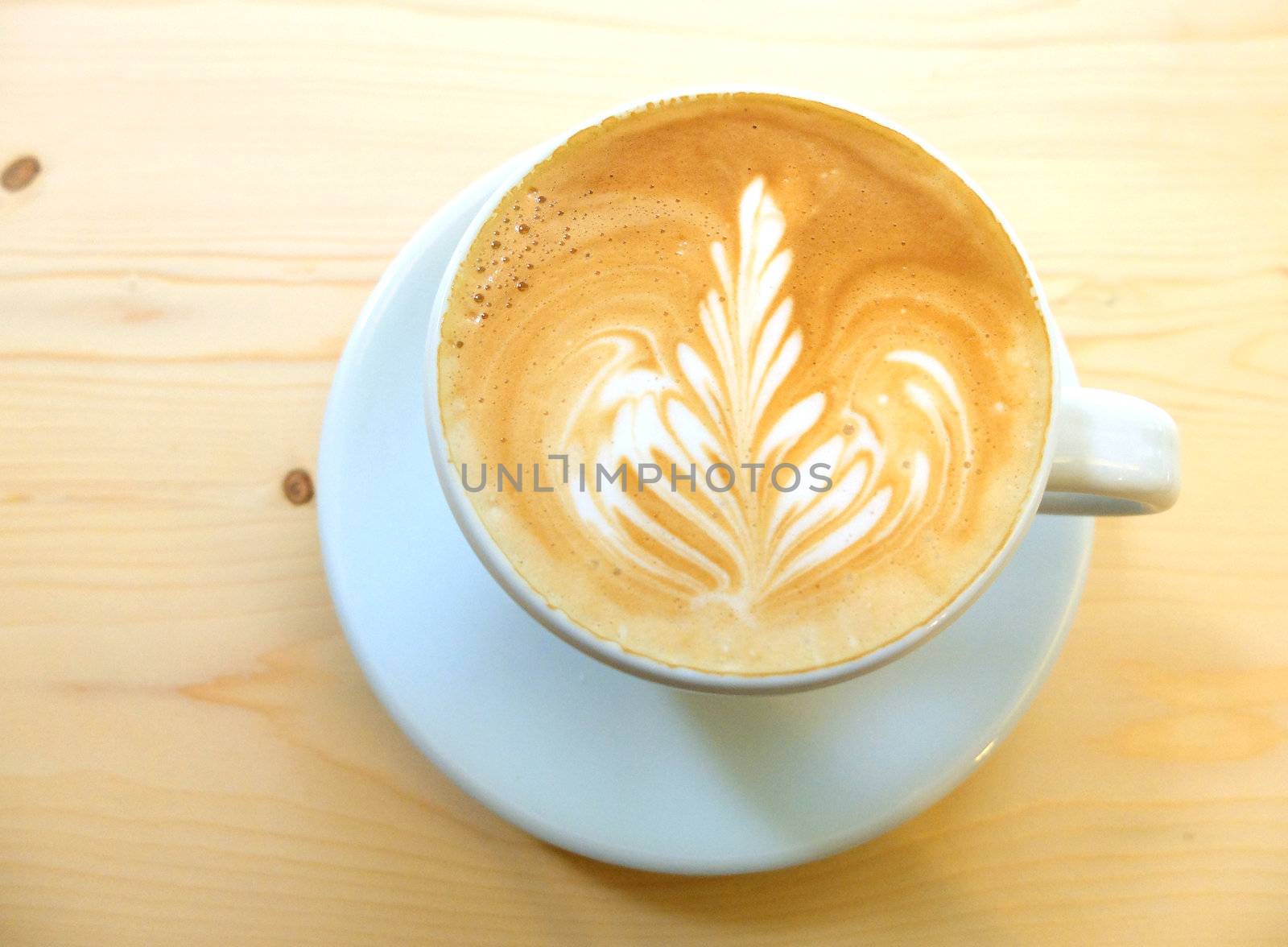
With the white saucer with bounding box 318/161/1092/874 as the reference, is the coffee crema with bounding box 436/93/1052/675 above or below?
above

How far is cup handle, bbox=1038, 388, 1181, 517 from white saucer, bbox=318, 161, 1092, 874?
166 millimetres

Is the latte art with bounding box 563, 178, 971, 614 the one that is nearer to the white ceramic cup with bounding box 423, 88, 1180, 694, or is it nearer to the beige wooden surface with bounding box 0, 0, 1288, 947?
the white ceramic cup with bounding box 423, 88, 1180, 694

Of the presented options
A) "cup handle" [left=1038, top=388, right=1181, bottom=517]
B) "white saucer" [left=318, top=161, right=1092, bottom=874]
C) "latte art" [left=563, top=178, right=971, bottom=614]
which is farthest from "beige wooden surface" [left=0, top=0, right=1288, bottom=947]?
"latte art" [left=563, top=178, right=971, bottom=614]

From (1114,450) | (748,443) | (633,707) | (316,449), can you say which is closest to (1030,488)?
(1114,450)

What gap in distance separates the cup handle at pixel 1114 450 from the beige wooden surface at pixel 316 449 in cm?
36

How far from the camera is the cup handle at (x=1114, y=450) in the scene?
0.91 m

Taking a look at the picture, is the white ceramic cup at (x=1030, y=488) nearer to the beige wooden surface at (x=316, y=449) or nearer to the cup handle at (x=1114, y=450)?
the cup handle at (x=1114, y=450)

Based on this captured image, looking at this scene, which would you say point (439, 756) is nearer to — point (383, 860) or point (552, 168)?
point (383, 860)

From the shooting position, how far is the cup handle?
35.9 inches

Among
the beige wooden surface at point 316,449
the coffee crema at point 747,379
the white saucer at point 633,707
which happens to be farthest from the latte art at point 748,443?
the beige wooden surface at point 316,449

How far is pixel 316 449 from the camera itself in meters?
1.28

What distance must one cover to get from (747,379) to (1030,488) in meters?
0.29

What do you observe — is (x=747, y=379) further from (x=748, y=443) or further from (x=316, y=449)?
(x=316, y=449)

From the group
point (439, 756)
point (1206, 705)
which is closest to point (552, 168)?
point (439, 756)
